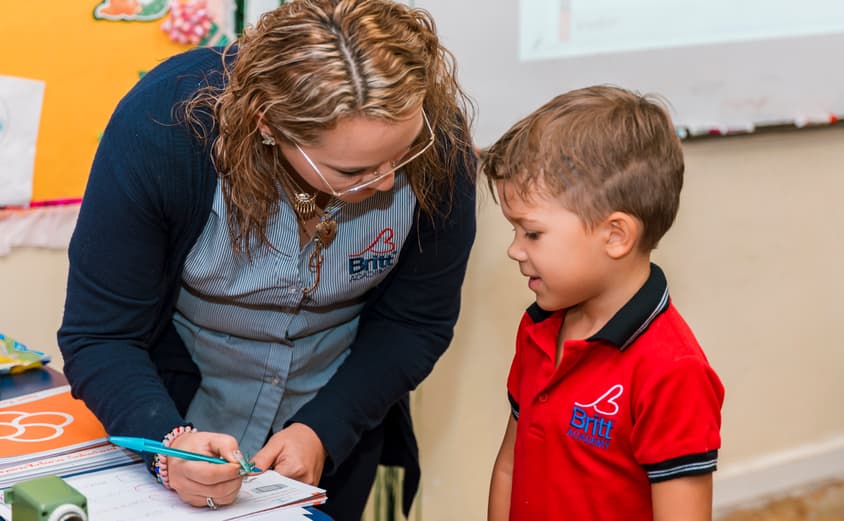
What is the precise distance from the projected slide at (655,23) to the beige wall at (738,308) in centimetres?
27

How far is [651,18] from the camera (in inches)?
86.6

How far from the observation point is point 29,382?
1.44 m

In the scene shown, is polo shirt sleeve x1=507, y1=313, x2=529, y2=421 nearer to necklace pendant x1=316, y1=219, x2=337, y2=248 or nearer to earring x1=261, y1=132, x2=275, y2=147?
necklace pendant x1=316, y1=219, x2=337, y2=248

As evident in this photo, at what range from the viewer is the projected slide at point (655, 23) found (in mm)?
2070

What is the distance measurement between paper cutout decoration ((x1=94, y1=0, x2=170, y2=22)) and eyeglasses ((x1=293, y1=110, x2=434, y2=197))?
670 millimetres

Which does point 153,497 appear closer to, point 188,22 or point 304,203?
point 304,203

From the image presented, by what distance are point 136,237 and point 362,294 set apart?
0.37m

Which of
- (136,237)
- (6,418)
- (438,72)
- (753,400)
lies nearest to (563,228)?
(438,72)

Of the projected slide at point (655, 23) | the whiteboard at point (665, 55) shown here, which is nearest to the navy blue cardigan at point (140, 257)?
the whiteboard at point (665, 55)

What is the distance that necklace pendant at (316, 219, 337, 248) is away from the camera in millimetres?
1270

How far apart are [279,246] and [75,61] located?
0.62 metres

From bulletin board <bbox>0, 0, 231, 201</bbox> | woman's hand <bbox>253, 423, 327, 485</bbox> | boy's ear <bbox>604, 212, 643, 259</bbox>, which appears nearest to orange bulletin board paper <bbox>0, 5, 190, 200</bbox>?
bulletin board <bbox>0, 0, 231, 201</bbox>

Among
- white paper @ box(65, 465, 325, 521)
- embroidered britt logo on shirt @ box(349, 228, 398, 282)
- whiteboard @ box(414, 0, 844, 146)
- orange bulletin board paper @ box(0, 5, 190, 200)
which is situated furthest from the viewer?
whiteboard @ box(414, 0, 844, 146)

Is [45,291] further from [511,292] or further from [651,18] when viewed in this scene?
[651,18]
